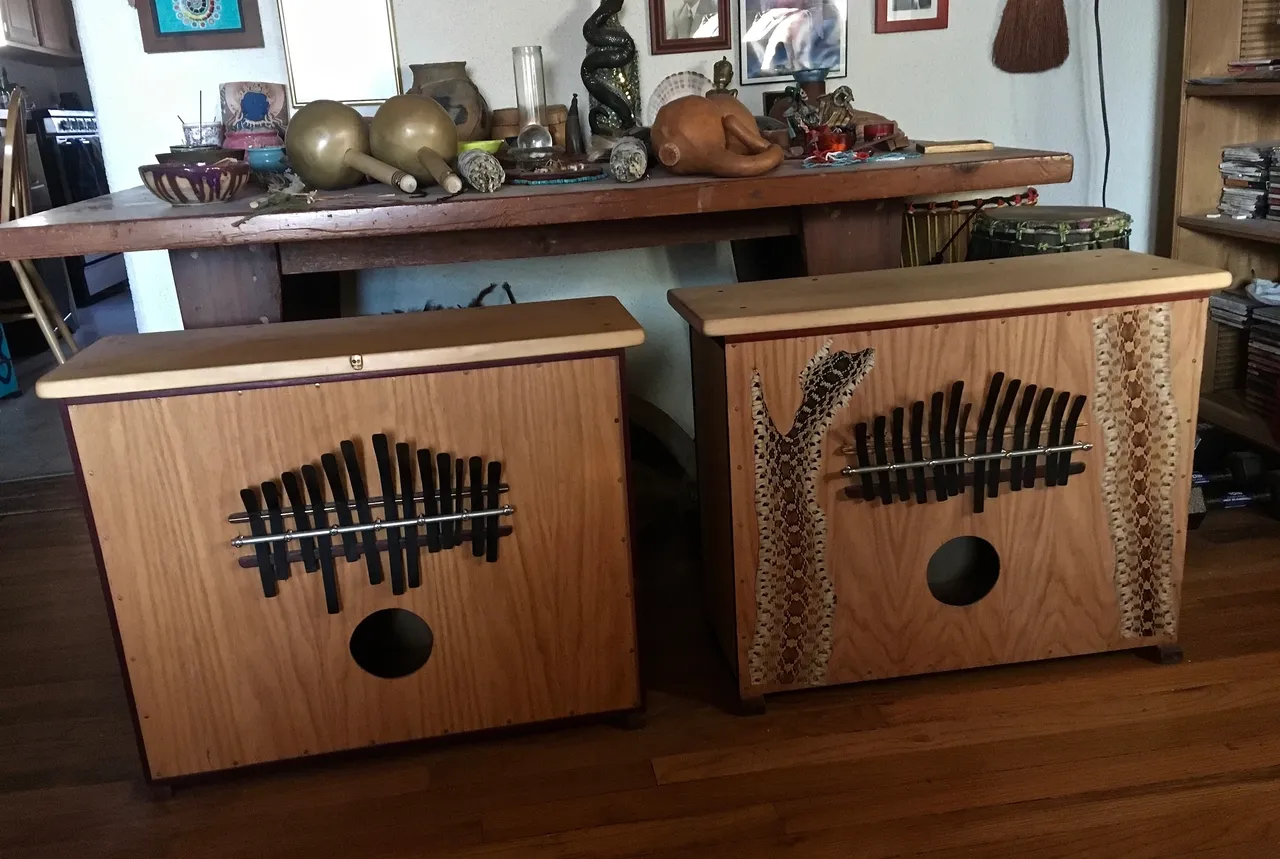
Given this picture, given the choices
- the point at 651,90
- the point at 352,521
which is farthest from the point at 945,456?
the point at 651,90

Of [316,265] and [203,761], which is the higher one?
[316,265]

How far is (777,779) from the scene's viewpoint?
142 cm

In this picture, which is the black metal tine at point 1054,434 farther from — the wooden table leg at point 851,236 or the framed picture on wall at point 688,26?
the framed picture on wall at point 688,26

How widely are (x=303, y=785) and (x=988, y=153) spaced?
4.72 feet

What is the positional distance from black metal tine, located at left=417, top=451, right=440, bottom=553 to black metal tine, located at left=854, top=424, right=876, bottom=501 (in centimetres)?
59

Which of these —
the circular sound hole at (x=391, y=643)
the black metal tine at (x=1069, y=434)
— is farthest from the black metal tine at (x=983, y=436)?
the circular sound hole at (x=391, y=643)

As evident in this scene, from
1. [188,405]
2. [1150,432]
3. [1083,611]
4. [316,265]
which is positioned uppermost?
[316,265]

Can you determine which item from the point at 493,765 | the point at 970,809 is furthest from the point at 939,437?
the point at 493,765

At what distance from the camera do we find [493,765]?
4.91 feet

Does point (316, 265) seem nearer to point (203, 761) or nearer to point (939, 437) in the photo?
point (203, 761)

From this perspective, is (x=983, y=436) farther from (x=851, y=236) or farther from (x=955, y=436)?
(x=851, y=236)

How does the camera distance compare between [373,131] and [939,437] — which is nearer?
[939,437]

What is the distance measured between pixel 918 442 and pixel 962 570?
36 centimetres

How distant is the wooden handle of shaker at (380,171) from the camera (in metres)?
1.55
